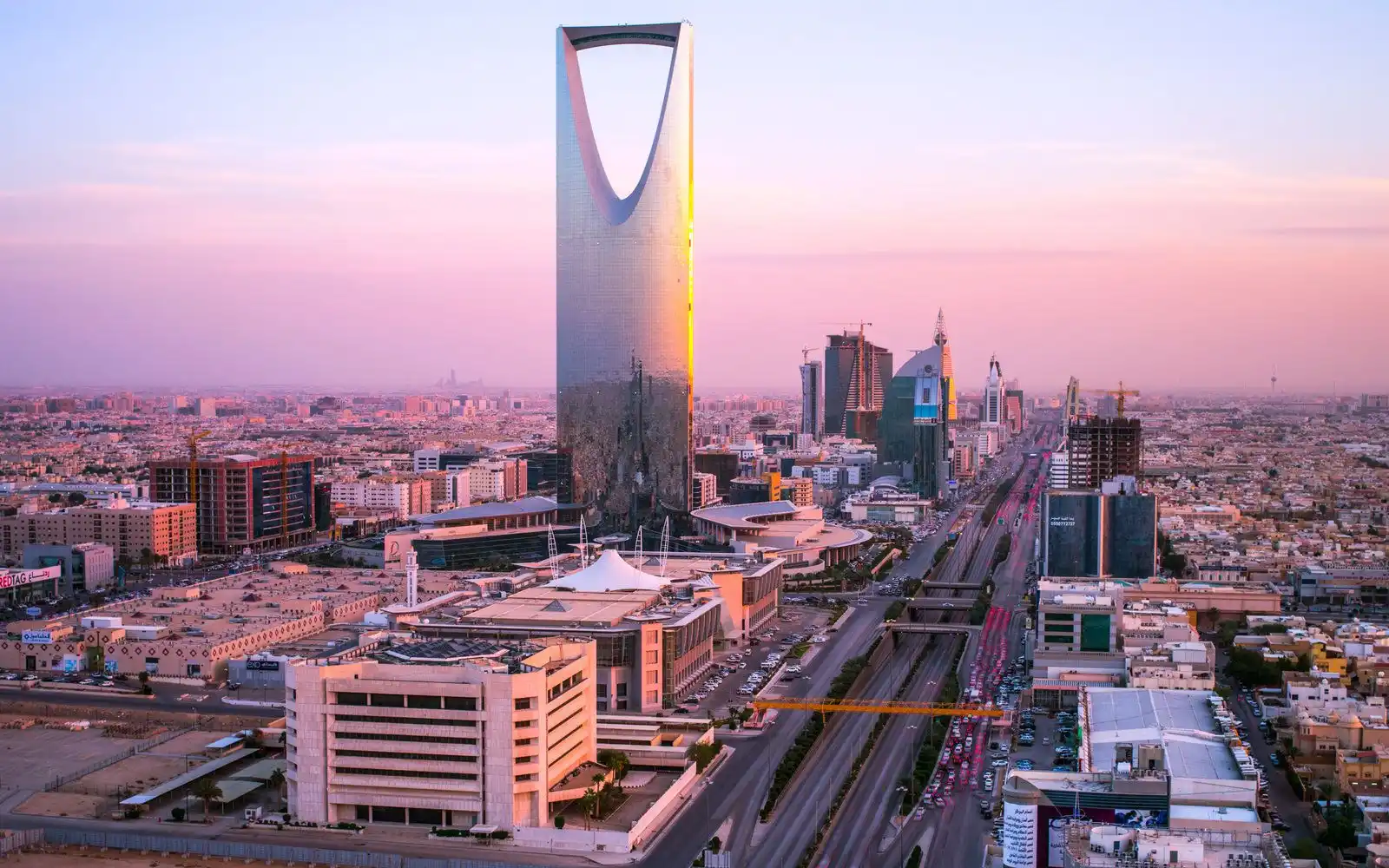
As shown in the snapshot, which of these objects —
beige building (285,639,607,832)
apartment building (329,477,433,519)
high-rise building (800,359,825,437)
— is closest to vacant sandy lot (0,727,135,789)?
beige building (285,639,607,832)

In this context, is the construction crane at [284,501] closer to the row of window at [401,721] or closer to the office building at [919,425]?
the office building at [919,425]

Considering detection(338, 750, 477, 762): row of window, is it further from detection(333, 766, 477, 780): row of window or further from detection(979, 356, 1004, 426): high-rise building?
detection(979, 356, 1004, 426): high-rise building

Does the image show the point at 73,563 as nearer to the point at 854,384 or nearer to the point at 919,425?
the point at 919,425

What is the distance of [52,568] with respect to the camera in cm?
5169

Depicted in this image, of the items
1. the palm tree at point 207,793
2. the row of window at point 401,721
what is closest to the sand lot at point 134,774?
the palm tree at point 207,793

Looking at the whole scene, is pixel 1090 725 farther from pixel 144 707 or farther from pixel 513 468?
pixel 513 468

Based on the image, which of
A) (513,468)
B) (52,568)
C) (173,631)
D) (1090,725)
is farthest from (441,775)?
(513,468)

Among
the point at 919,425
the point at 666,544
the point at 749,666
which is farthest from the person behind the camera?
the point at 919,425

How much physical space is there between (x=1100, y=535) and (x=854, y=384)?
76.4 m

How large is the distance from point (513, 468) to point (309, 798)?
5823cm

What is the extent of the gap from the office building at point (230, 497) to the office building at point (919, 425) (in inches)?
1483

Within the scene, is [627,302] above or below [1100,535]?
above

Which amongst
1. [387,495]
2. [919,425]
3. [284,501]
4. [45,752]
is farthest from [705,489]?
[45,752]

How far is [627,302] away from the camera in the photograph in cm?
6016
